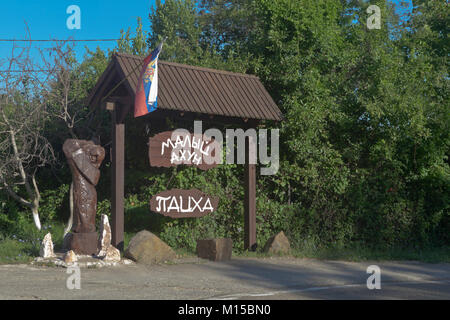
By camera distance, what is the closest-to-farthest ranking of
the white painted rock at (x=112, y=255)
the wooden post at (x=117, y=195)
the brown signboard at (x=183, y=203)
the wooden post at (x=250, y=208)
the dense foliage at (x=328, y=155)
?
the white painted rock at (x=112, y=255), the wooden post at (x=117, y=195), the brown signboard at (x=183, y=203), the wooden post at (x=250, y=208), the dense foliage at (x=328, y=155)

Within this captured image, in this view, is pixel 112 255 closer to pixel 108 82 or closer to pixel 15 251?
pixel 15 251

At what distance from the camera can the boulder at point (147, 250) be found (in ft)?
32.3

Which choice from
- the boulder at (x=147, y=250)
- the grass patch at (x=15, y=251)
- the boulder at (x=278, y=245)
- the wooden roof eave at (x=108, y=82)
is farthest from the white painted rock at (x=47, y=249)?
the boulder at (x=278, y=245)

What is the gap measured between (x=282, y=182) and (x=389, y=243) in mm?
3262

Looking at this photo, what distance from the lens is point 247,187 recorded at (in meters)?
12.1

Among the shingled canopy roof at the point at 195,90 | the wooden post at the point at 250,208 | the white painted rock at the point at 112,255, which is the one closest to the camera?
the white painted rock at the point at 112,255

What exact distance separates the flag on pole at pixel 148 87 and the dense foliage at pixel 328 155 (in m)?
2.89

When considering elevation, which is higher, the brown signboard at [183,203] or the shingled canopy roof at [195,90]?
the shingled canopy roof at [195,90]

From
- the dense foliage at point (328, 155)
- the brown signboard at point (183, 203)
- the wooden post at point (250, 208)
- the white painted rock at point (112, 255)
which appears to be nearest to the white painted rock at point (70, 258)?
the white painted rock at point (112, 255)

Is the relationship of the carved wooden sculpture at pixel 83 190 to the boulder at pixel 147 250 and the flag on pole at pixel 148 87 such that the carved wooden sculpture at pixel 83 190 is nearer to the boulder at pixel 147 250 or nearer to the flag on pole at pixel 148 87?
the boulder at pixel 147 250

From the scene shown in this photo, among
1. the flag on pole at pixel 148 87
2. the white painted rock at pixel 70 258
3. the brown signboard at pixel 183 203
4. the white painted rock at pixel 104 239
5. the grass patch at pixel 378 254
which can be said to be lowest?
the grass patch at pixel 378 254

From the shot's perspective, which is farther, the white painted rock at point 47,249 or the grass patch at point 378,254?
the grass patch at point 378,254

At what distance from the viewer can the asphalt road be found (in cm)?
714

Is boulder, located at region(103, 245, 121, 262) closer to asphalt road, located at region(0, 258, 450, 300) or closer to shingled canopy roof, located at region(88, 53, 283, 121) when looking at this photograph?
asphalt road, located at region(0, 258, 450, 300)
